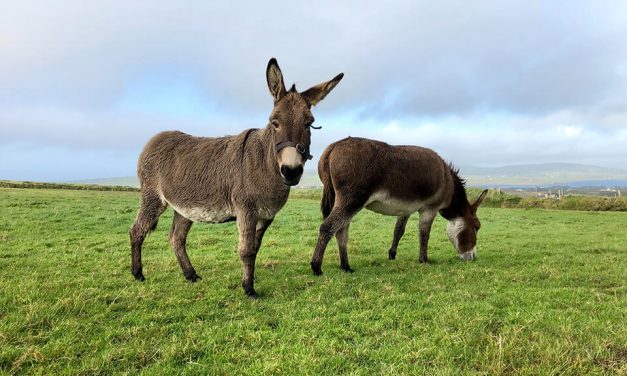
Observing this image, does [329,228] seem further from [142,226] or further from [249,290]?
[142,226]

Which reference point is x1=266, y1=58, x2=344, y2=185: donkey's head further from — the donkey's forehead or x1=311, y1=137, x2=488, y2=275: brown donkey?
x1=311, y1=137, x2=488, y2=275: brown donkey

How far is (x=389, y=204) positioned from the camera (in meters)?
7.96

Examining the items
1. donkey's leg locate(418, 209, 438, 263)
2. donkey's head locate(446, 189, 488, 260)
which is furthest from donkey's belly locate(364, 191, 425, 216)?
donkey's head locate(446, 189, 488, 260)

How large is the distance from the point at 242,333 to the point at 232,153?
3.13 m

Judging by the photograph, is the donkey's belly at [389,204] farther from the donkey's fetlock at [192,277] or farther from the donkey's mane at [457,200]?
the donkey's fetlock at [192,277]

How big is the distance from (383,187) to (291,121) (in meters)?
3.18

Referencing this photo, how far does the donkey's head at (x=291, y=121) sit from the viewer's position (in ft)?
16.1

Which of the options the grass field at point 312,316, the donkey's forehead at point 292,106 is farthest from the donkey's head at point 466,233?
the donkey's forehead at point 292,106

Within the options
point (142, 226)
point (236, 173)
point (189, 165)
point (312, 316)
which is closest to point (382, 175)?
point (236, 173)

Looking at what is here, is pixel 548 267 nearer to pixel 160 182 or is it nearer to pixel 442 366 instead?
pixel 442 366

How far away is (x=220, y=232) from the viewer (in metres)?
14.3

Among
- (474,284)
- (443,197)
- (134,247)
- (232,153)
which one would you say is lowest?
(474,284)

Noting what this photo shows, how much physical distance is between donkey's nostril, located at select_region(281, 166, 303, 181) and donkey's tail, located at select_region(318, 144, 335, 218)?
2.87 meters

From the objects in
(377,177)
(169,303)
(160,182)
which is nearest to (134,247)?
(160,182)
